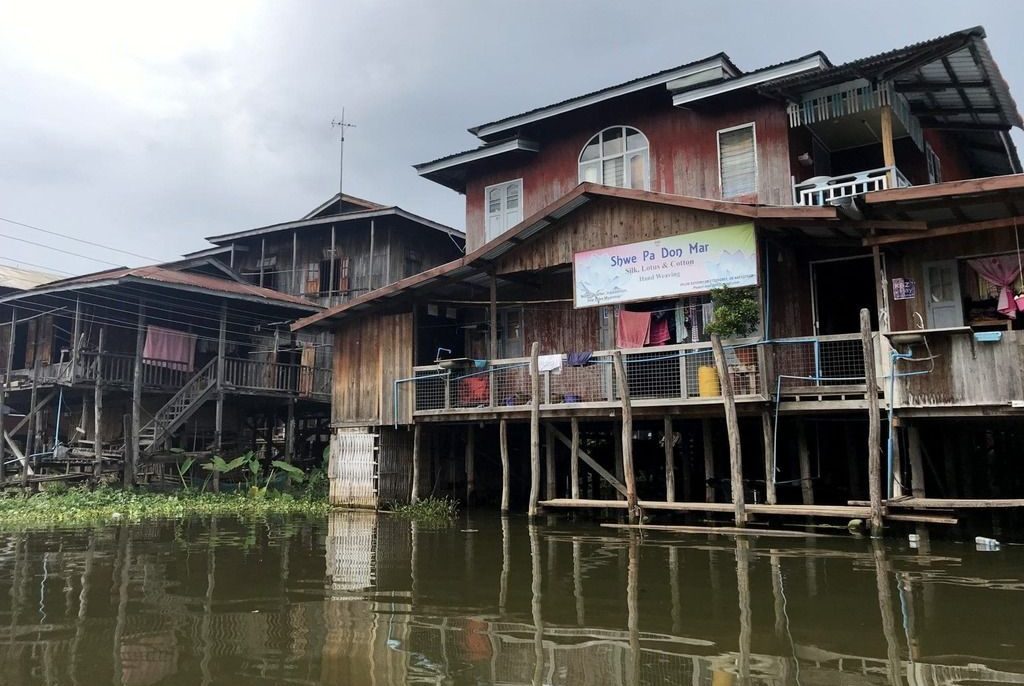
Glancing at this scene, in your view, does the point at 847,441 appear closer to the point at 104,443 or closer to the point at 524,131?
the point at 524,131

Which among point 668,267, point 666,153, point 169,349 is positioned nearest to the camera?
point 668,267

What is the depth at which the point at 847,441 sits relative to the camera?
46.1ft

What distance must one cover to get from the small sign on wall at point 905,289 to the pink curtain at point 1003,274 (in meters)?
0.96

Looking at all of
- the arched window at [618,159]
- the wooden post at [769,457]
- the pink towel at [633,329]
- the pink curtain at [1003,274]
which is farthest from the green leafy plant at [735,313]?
the arched window at [618,159]

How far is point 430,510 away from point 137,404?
955cm

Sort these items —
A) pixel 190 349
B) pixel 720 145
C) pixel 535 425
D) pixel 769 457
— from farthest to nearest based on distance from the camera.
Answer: pixel 190 349 < pixel 720 145 < pixel 535 425 < pixel 769 457

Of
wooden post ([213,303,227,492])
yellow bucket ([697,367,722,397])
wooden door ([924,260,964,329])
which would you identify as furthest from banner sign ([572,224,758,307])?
wooden post ([213,303,227,492])

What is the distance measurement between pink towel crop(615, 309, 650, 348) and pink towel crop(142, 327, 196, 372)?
44.1 feet

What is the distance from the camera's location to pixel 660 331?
600 inches

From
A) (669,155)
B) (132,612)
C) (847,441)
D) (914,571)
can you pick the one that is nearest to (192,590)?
(132,612)

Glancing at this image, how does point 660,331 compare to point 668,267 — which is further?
point 660,331

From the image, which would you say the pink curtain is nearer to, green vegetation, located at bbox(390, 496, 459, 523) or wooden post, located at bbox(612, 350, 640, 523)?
wooden post, located at bbox(612, 350, 640, 523)

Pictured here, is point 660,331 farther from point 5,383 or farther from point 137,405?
point 5,383

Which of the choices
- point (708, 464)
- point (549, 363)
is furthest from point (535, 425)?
point (708, 464)
